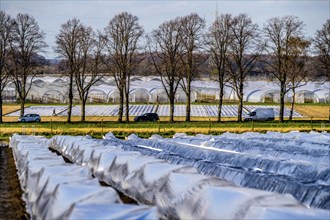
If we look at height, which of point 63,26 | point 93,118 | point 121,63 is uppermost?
point 63,26

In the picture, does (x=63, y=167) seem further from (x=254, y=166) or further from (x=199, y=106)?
(x=199, y=106)

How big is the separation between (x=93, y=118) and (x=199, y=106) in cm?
1886

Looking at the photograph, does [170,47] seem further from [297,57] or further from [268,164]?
[268,164]

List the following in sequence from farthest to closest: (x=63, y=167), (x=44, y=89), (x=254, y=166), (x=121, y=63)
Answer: (x=44, y=89) → (x=121, y=63) → (x=254, y=166) → (x=63, y=167)

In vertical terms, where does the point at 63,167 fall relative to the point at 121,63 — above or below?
below

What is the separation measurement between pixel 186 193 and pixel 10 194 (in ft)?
22.9

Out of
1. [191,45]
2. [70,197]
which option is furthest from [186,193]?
[191,45]

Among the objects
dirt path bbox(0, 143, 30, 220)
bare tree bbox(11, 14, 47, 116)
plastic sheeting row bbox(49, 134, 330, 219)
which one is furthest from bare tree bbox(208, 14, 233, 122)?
plastic sheeting row bbox(49, 134, 330, 219)

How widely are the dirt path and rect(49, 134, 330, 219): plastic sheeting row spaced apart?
2738mm

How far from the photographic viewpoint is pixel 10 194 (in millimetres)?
14836

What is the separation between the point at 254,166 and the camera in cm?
1719

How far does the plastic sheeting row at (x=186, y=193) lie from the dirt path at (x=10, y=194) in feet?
8.98

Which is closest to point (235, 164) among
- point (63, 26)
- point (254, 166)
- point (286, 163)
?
point (254, 166)

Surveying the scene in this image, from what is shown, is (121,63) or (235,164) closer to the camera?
(235,164)
